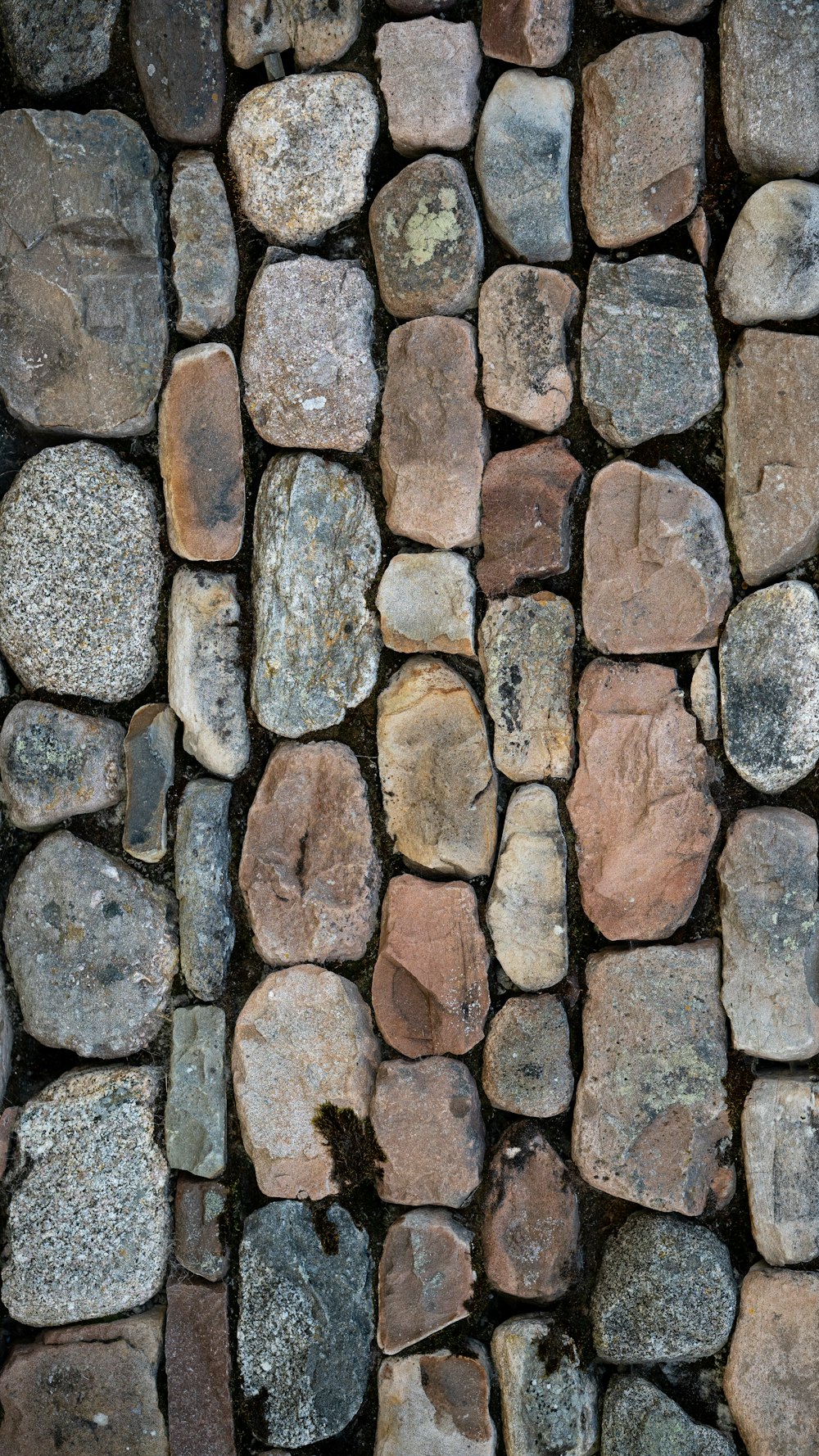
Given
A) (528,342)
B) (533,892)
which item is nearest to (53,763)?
(533,892)

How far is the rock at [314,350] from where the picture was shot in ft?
5.76

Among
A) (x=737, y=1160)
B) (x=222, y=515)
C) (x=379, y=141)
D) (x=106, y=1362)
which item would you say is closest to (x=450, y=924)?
(x=737, y=1160)

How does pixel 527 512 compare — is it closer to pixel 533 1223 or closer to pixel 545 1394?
pixel 533 1223

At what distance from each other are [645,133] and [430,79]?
344 mm

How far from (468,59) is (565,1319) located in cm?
199

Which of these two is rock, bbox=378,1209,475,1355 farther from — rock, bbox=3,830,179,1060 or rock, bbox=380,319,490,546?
rock, bbox=380,319,490,546

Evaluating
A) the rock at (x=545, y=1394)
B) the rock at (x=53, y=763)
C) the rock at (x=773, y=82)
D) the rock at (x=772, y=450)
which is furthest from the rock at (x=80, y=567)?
the rock at (x=545, y=1394)

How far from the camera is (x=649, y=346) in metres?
1.66

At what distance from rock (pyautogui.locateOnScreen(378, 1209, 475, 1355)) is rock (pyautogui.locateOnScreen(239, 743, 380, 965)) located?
458 mm

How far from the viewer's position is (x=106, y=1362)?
183 cm

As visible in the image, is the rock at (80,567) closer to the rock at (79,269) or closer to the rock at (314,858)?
A: the rock at (79,269)

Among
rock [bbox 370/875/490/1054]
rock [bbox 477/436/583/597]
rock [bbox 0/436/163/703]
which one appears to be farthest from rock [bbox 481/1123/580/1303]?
rock [bbox 0/436/163/703]

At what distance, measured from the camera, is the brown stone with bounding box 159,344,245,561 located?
1793mm

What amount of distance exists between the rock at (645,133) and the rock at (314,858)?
95 cm
